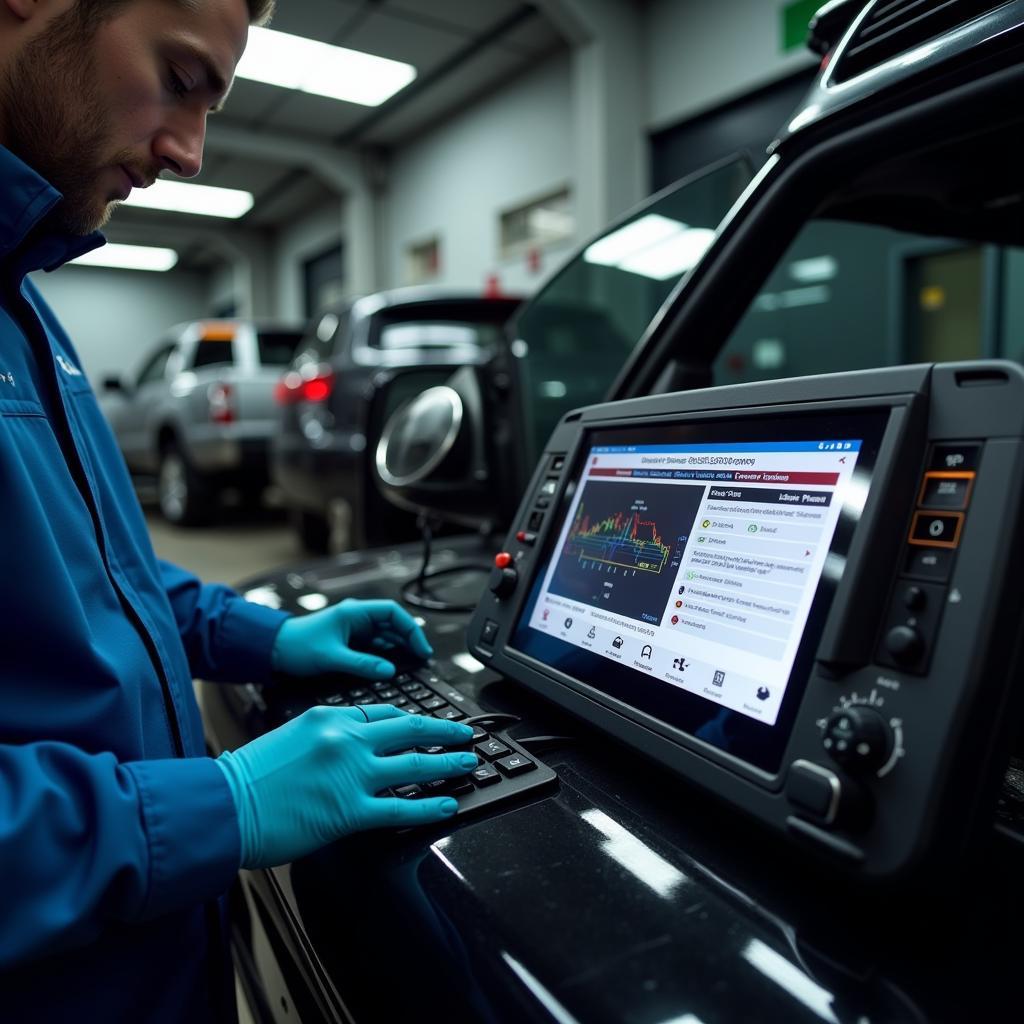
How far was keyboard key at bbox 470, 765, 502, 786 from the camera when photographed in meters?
0.58

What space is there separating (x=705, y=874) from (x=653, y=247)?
103 centimetres

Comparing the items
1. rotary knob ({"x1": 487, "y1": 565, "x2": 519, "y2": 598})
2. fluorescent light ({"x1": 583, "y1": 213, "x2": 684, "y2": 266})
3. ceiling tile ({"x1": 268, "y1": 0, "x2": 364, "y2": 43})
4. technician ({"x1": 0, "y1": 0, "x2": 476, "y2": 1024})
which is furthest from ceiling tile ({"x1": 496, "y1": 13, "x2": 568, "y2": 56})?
rotary knob ({"x1": 487, "y1": 565, "x2": 519, "y2": 598})

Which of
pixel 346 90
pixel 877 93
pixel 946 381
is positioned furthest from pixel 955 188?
pixel 346 90

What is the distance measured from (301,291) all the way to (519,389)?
9767 mm

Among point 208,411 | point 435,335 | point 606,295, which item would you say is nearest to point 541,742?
point 606,295

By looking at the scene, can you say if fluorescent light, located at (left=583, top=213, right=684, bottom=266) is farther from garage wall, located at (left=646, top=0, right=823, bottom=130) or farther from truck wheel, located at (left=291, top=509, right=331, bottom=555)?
truck wheel, located at (left=291, top=509, right=331, bottom=555)

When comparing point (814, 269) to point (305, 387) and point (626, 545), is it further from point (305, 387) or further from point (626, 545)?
point (626, 545)

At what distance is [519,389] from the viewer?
4.52ft

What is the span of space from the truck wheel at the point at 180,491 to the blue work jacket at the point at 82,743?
5334mm

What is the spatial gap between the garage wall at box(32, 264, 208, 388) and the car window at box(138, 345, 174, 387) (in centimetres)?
681

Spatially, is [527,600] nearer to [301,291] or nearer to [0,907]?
[0,907]

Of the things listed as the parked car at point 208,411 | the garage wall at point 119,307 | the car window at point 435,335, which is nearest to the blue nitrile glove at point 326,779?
the car window at point 435,335

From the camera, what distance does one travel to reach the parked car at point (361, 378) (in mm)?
3350

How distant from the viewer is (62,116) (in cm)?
68
